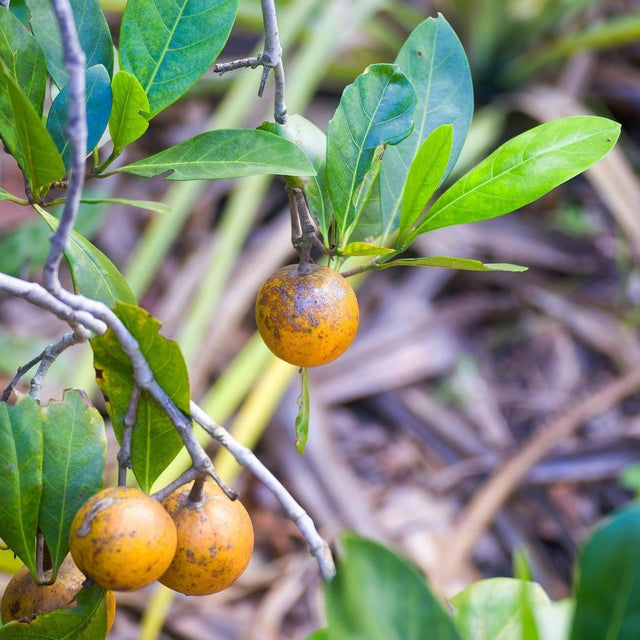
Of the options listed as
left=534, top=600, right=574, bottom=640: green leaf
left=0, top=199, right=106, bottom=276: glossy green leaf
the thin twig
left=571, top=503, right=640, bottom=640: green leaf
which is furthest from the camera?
the thin twig

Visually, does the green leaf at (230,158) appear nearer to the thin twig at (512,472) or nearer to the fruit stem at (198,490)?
the fruit stem at (198,490)

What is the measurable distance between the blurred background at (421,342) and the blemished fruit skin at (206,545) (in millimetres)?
999

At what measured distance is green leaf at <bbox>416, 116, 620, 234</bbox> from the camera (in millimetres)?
506

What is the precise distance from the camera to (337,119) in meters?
0.52

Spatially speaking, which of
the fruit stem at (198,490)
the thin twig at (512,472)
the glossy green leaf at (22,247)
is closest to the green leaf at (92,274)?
the fruit stem at (198,490)

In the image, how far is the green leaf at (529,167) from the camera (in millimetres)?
506

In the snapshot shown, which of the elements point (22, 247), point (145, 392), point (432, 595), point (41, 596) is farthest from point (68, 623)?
point (22, 247)

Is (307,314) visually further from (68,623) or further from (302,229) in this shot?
(68,623)

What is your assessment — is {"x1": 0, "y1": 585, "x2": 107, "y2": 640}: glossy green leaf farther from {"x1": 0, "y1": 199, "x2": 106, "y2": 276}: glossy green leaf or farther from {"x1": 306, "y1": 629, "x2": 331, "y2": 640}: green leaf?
{"x1": 0, "y1": 199, "x2": 106, "y2": 276}: glossy green leaf

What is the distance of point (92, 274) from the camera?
519 millimetres

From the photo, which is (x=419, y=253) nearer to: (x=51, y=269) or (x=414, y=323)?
(x=414, y=323)

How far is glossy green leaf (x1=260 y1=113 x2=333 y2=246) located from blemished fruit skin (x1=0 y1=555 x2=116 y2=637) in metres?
0.30

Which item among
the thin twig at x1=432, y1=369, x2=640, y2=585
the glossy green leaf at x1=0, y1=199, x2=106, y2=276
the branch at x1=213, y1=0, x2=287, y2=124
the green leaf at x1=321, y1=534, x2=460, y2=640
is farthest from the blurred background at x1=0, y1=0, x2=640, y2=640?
the green leaf at x1=321, y1=534, x2=460, y2=640

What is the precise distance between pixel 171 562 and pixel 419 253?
1770 millimetres
